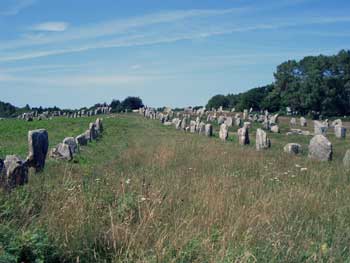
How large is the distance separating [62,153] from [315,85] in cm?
5250

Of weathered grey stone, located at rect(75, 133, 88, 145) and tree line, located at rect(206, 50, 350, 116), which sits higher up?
tree line, located at rect(206, 50, 350, 116)

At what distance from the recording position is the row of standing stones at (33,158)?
8552 millimetres

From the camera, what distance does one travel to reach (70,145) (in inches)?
617

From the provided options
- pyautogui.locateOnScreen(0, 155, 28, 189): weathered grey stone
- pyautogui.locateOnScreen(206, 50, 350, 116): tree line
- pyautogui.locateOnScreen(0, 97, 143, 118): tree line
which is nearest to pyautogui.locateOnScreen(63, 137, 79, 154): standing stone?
pyautogui.locateOnScreen(0, 155, 28, 189): weathered grey stone

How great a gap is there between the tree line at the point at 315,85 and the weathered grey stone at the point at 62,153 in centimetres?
5123

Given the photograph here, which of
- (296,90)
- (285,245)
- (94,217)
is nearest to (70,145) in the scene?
(94,217)

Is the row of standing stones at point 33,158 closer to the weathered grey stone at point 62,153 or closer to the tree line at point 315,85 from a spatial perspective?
the weathered grey stone at point 62,153

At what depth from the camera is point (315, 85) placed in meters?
63.0

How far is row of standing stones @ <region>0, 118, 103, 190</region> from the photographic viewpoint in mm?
8552

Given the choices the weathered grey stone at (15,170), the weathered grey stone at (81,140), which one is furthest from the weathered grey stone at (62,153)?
the weathered grey stone at (15,170)

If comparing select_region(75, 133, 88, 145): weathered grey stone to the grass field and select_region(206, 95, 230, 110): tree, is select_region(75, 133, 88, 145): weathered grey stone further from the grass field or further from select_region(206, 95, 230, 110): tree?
select_region(206, 95, 230, 110): tree

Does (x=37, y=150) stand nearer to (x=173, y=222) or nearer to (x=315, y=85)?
(x=173, y=222)

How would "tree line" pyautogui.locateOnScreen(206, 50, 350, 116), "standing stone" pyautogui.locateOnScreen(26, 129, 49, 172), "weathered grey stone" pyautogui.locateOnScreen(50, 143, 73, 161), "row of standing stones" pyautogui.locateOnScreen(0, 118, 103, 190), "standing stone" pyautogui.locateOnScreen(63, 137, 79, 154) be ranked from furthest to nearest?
1. "tree line" pyautogui.locateOnScreen(206, 50, 350, 116)
2. "standing stone" pyautogui.locateOnScreen(63, 137, 79, 154)
3. "weathered grey stone" pyautogui.locateOnScreen(50, 143, 73, 161)
4. "standing stone" pyautogui.locateOnScreen(26, 129, 49, 172)
5. "row of standing stones" pyautogui.locateOnScreen(0, 118, 103, 190)

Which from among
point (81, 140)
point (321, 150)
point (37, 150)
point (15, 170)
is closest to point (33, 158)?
point (37, 150)
